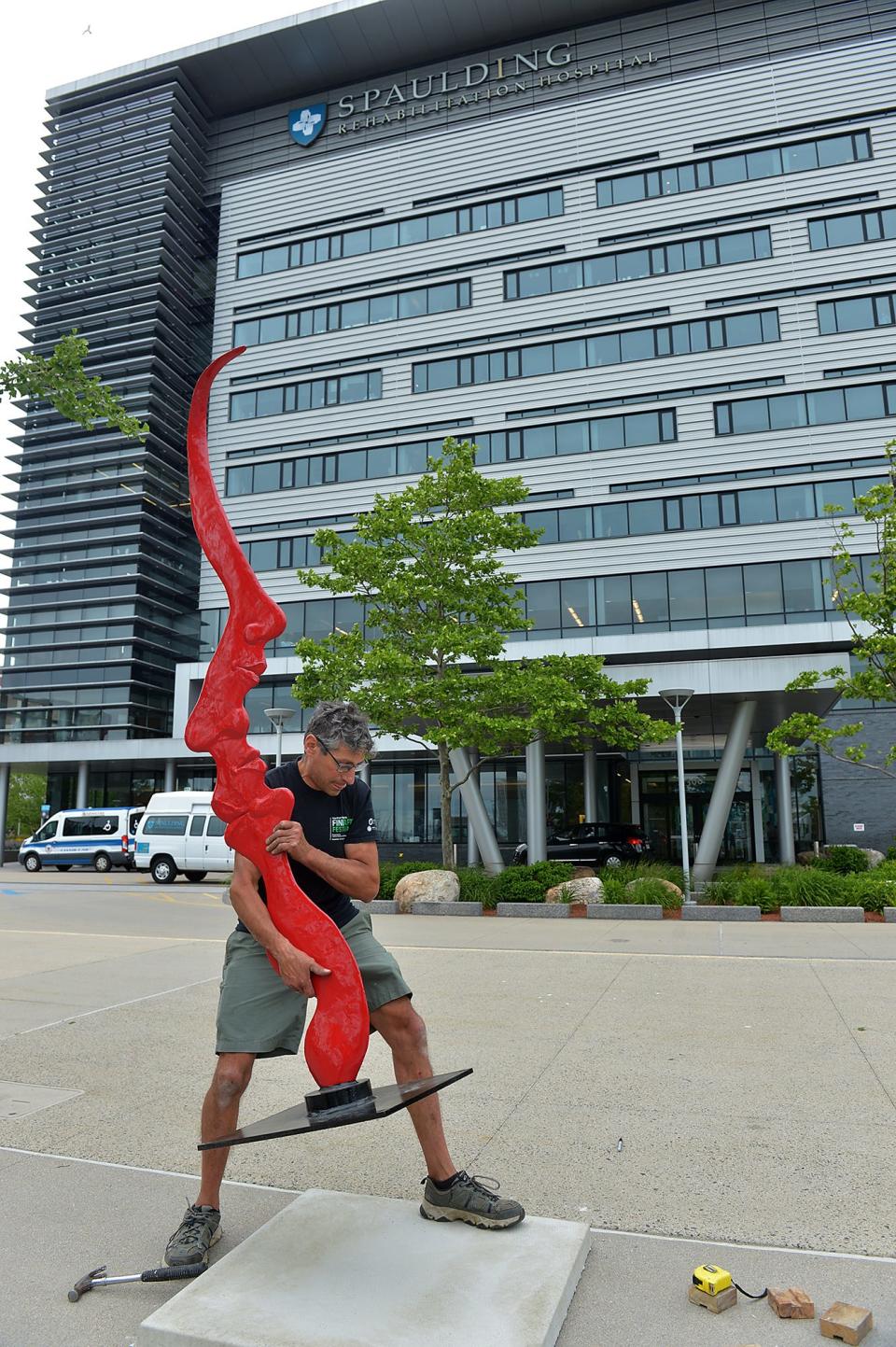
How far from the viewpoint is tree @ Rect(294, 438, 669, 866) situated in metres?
18.7

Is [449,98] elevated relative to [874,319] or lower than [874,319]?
elevated

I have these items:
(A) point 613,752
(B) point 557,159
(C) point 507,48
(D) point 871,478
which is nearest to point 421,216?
(B) point 557,159

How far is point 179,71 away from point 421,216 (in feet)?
68.0

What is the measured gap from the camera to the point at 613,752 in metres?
35.0

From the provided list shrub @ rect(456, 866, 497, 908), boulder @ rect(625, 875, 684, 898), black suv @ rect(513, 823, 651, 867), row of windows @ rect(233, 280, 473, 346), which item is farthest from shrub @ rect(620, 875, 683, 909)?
row of windows @ rect(233, 280, 473, 346)

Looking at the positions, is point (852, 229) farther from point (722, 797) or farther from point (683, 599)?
point (722, 797)

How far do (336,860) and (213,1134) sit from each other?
105cm

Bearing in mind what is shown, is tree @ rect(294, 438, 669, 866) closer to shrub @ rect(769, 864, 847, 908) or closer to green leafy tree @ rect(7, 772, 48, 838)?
shrub @ rect(769, 864, 847, 908)

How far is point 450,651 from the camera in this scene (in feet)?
62.8

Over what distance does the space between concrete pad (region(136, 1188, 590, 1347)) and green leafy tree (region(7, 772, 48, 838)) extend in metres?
70.6

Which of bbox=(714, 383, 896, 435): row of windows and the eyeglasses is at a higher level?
bbox=(714, 383, 896, 435): row of windows

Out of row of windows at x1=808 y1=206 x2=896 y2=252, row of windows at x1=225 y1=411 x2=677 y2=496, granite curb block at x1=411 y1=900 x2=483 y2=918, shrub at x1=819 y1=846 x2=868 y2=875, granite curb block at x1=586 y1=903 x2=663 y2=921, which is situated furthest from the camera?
row of windows at x1=225 y1=411 x2=677 y2=496

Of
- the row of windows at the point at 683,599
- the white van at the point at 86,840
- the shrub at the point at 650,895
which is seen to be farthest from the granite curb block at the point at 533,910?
the white van at the point at 86,840

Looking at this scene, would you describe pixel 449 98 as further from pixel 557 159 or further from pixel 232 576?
pixel 232 576
